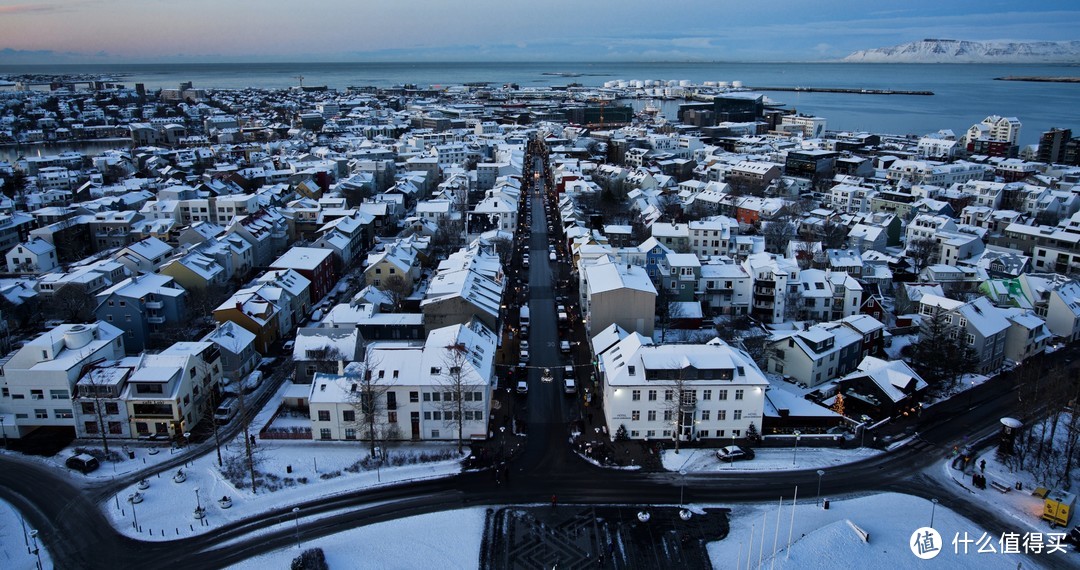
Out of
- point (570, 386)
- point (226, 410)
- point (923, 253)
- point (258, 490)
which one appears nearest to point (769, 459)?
point (570, 386)

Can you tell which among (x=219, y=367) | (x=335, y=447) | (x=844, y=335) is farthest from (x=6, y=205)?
(x=844, y=335)

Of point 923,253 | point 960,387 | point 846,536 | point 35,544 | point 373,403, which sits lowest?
point 960,387

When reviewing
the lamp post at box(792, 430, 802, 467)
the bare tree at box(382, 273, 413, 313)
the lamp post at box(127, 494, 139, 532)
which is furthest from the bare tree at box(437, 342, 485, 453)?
the bare tree at box(382, 273, 413, 313)

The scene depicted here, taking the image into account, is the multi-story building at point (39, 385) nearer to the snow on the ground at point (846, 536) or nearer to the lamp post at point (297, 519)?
the lamp post at point (297, 519)

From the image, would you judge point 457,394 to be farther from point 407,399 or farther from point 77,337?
point 77,337

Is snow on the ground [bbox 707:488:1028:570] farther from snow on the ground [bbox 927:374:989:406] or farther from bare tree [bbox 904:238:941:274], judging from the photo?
bare tree [bbox 904:238:941:274]

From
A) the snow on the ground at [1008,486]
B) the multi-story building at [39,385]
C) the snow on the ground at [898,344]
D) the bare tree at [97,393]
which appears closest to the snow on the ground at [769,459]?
the snow on the ground at [1008,486]
